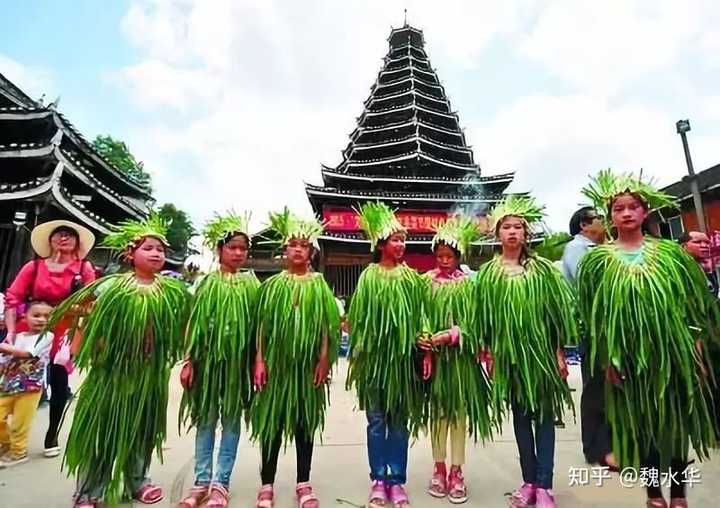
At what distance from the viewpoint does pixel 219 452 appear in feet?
7.94

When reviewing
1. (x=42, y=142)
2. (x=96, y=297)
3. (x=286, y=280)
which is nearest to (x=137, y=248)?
(x=96, y=297)

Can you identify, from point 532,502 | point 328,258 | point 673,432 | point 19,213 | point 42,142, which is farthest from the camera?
point 328,258

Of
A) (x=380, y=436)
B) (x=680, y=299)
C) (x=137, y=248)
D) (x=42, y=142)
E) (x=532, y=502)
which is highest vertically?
(x=42, y=142)

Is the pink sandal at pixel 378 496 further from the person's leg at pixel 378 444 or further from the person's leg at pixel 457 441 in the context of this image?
the person's leg at pixel 457 441

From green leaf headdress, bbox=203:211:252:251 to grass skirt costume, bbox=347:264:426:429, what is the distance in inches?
31.9

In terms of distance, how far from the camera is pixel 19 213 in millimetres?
9336

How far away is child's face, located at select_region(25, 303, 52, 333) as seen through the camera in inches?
116

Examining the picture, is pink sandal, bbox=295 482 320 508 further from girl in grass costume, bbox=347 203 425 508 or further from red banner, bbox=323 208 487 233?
red banner, bbox=323 208 487 233

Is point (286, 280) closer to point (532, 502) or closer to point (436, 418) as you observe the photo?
point (436, 418)

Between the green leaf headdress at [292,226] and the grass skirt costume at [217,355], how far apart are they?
470 millimetres

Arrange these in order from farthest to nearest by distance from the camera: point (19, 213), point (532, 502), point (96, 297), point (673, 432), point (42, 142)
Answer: point (42, 142) → point (19, 213) → point (96, 297) → point (532, 502) → point (673, 432)

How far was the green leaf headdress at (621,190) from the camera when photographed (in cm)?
217

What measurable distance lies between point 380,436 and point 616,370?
1273 mm

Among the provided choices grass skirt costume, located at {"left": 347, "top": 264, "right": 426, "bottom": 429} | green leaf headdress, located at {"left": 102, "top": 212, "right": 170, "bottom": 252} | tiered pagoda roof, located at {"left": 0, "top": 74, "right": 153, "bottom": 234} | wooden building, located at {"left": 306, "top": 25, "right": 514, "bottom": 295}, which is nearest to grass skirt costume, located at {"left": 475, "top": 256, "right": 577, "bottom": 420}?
grass skirt costume, located at {"left": 347, "top": 264, "right": 426, "bottom": 429}
